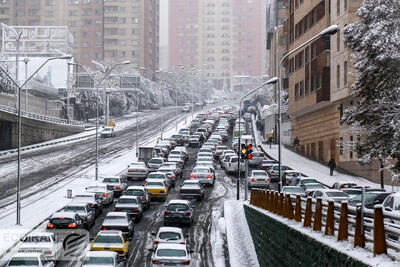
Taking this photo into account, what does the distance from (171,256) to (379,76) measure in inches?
564

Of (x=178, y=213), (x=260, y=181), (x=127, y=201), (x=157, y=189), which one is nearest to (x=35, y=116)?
(x=260, y=181)

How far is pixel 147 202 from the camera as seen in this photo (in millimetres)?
37938

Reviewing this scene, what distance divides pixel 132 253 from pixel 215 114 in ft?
318

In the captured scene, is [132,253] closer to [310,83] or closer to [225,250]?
[225,250]

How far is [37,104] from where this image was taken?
96.4 m

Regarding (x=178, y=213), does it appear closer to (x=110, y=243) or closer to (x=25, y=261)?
(x=110, y=243)

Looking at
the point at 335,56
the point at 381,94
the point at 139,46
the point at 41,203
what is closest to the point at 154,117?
the point at 139,46

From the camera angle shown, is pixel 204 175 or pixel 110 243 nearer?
pixel 110 243

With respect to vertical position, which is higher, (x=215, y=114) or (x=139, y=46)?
(x=139, y=46)

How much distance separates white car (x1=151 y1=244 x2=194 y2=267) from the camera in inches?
913

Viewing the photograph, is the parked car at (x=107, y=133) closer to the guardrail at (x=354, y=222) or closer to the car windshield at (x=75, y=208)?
the car windshield at (x=75, y=208)

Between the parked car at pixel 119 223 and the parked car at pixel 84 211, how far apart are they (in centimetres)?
216

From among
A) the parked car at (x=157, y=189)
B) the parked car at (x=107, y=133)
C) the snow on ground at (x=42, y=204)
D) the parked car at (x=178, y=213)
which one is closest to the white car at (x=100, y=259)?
the snow on ground at (x=42, y=204)

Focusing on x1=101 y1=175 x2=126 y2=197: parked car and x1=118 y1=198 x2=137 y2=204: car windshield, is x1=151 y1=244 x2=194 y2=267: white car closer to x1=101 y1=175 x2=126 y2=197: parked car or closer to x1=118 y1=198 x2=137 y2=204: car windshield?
x1=118 y1=198 x2=137 y2=204: car windshield
